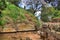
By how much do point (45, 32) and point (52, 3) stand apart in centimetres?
764

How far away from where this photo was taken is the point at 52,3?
14570 millimetres

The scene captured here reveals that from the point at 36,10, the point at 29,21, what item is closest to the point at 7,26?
the point at 29,21

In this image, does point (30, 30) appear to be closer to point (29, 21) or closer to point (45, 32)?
point (29, 21)

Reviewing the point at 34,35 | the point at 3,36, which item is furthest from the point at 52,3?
the point at 3,36

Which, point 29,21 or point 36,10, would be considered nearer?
point 29,21

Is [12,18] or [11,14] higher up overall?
[11,14]

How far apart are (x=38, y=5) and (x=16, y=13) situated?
7733 mm

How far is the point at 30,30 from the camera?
A: 598 cm

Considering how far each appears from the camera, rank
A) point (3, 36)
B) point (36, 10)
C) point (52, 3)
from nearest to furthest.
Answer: point (3, 36) → point (36, 10) → point (52, 3)

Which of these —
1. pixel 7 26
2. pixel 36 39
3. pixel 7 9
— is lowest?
pixel 36 39

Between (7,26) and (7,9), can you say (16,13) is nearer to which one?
(7,9)

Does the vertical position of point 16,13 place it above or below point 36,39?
above

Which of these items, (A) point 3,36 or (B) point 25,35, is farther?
(B) point 25,35

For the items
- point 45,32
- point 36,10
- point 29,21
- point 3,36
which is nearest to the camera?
Answer: point 3,36
